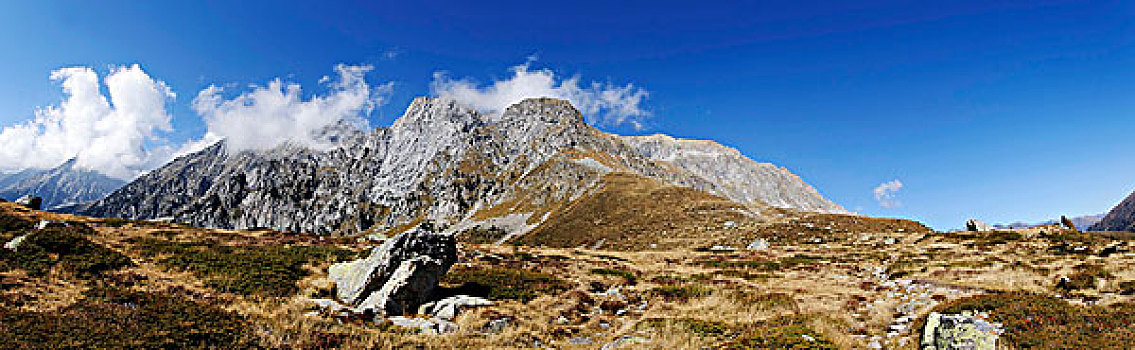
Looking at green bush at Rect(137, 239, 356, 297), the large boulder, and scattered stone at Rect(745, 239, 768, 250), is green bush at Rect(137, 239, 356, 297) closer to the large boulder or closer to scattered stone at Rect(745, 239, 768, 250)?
the large boulder

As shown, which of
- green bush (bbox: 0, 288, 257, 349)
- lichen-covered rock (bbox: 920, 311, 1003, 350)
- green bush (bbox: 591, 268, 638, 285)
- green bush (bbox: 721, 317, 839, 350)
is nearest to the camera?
green bush (bbox: 0, 288, 257, 349)

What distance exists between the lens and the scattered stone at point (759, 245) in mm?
59062

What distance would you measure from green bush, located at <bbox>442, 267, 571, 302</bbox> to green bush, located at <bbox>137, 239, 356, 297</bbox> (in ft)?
24.7

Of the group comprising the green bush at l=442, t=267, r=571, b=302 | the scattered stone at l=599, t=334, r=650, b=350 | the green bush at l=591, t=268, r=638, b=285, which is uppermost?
the green bush at l=442, t=267, r=571, b=302

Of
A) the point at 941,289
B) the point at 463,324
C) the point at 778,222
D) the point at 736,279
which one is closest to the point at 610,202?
the point at 778,222

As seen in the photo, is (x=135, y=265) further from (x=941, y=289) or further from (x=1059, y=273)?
(x=1059, y=273)

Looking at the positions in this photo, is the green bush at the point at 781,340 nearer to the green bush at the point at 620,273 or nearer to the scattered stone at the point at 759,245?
the green bush at the point at 620,273

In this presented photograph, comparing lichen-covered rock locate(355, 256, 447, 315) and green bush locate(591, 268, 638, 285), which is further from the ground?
lichen-covered rock locate(355, 256, 447, 315)

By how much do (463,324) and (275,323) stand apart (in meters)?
5.94

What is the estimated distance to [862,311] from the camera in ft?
62.1

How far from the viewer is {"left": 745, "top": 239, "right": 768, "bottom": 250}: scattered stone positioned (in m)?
59.1

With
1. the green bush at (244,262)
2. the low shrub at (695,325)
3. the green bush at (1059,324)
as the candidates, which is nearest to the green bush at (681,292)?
the low shrub at (695,325)

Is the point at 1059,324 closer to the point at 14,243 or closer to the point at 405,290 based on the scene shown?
the point at 405,290

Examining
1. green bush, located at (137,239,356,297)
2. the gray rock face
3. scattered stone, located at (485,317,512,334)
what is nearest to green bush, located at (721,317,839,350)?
scattered stone, located at (485,317,512,334)
